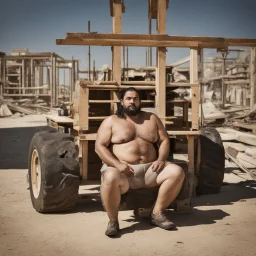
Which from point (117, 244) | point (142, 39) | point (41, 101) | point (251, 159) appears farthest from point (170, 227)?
point (41, 101)

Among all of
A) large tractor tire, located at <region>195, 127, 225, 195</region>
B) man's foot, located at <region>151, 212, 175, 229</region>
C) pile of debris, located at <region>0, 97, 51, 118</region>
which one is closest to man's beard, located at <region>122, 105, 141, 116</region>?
man's foot, located at <region>151, 212, 175, 229</region>

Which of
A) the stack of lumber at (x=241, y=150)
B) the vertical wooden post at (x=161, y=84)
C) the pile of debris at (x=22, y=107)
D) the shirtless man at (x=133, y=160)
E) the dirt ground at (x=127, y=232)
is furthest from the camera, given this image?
the pile of debris at (x=22, y=107)

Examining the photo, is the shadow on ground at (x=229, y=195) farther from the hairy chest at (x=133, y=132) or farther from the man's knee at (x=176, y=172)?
the hairy chest at (x=133, y=132)

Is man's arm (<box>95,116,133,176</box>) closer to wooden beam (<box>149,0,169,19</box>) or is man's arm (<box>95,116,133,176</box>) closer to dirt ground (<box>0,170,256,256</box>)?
dirt ground (<box>0,170,256,256</box>)

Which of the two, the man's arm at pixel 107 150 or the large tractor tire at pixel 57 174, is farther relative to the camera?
the large tractor tire at pixel 57 174

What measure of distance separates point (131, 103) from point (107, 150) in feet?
2.07

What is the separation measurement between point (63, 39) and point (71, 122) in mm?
1362

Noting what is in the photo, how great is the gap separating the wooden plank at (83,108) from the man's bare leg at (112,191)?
0.99m

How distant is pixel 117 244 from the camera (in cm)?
396

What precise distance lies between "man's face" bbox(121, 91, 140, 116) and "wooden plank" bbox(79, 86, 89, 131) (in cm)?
61

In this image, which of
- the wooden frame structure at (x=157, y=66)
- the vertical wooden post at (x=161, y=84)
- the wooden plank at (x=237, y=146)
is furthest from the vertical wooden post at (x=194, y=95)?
the wooden plank at (x=237, y=146)

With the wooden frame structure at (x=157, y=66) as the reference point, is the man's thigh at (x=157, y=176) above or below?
Result: below

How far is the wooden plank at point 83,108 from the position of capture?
5113 millimetres

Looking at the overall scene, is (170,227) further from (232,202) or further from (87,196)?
(232,202)
